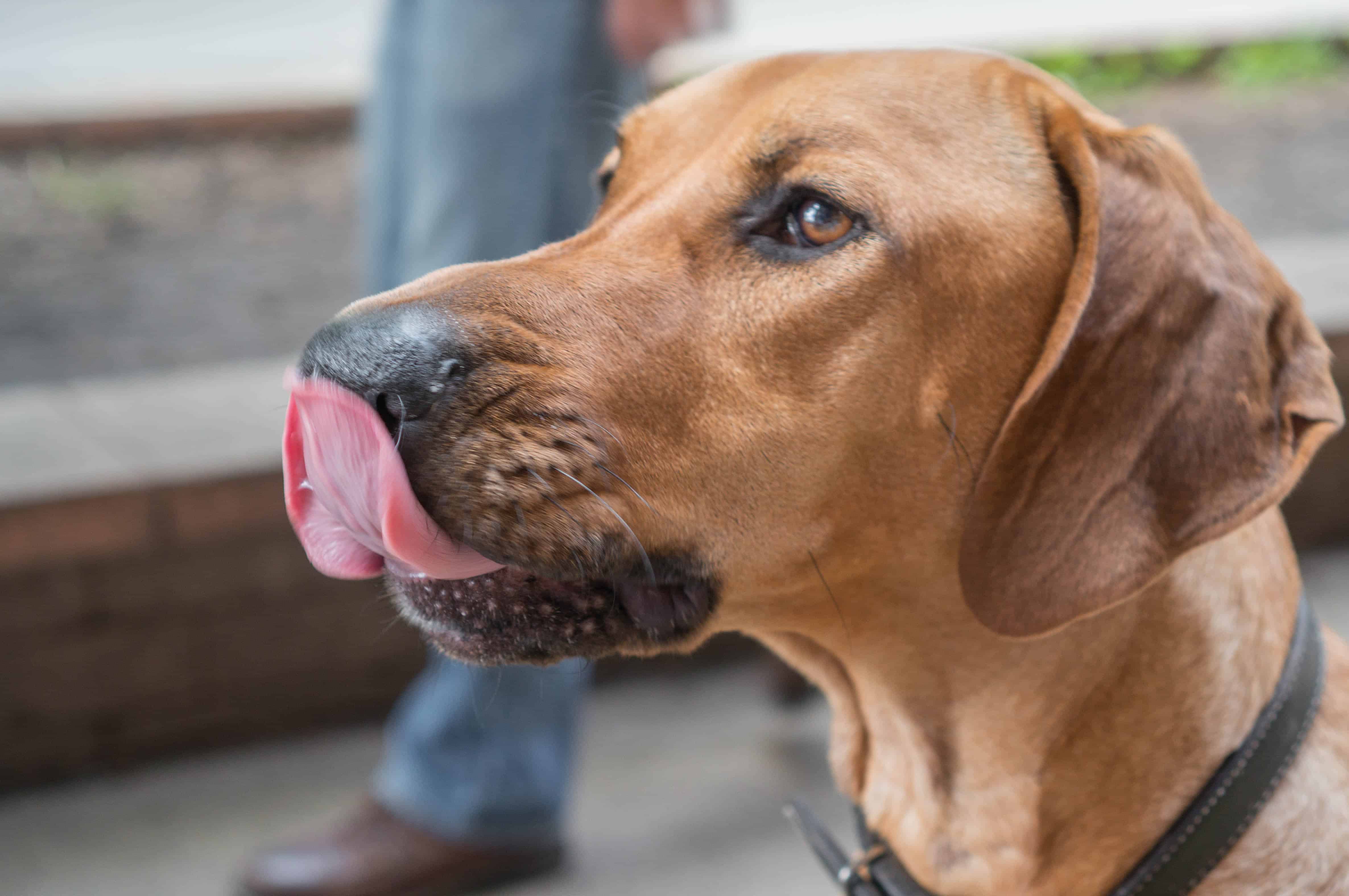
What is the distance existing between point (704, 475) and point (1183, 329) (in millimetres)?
648

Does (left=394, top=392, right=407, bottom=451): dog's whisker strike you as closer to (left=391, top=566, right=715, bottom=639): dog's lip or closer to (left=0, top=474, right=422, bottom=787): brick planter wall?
(left=391, top=566, right=715, bottom=639): dog's lip

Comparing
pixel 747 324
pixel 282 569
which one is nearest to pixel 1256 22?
pixel 282 569

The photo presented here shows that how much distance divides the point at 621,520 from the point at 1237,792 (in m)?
0.93

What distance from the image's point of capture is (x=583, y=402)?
160 centimetres

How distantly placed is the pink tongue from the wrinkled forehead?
645 mm

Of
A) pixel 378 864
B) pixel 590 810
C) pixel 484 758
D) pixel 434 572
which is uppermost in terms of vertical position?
pixel 434 572

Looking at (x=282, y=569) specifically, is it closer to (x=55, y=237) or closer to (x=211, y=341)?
(x=211, y=341)

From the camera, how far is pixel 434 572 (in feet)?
5.17

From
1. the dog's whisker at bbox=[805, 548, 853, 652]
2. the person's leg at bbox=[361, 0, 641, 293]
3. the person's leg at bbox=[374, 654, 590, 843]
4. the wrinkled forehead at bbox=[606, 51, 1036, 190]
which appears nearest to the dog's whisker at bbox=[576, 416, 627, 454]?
the dog's whisker at bbox=[805, 548, 853, 652]

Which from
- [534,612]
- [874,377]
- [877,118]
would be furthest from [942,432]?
[534,612]

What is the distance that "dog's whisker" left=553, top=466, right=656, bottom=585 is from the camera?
1568 millimetres

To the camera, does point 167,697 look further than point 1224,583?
Yes

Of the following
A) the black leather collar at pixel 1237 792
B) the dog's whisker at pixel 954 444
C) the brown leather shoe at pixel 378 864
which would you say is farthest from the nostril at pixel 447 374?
the brown leather shoe at pixel 378 864

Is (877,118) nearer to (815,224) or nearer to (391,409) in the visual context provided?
(815,224)
